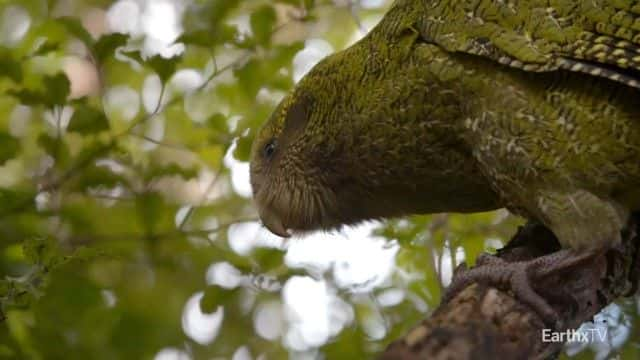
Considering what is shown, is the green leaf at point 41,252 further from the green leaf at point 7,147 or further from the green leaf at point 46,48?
the green leaf at point 46,48

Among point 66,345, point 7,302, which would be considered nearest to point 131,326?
point 66,345

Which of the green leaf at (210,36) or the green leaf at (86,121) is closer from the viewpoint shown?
the green leaf at (86,121)

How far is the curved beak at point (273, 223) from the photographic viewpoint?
8.96 ft

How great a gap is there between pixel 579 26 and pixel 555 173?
0.32 metres

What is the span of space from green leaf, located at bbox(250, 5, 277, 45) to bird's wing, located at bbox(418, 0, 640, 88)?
601 millimetres

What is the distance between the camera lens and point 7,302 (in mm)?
2016

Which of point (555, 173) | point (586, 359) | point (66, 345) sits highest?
point (555, 173)

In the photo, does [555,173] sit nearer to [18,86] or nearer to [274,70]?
[274,70]

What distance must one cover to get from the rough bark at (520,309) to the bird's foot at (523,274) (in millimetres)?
21

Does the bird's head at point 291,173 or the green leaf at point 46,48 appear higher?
A: the green leaf at point 46,48

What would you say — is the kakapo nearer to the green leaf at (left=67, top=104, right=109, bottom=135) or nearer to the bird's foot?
the bird's foot

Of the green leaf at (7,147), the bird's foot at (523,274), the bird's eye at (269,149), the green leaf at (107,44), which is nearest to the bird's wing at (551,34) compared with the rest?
the bird's foot at (523,274)

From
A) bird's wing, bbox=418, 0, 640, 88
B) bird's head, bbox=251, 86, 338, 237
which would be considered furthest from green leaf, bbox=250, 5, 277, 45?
bird's wing, bbox=418, 0, 640, 88

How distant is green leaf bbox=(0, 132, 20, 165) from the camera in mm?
2475
